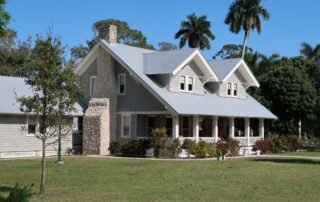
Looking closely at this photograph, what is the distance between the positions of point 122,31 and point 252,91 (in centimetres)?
3342

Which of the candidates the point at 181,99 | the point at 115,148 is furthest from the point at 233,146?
the point at 115,148

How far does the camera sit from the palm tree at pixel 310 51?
75250 millimetres

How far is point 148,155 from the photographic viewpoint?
1425 inches

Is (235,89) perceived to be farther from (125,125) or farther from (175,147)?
(175,147)

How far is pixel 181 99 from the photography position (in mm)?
38281

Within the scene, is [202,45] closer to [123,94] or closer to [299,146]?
[299,146]

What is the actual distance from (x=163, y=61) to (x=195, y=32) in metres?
36.2

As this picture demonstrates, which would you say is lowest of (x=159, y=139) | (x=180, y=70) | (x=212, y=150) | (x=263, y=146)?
(x=212, y=150)

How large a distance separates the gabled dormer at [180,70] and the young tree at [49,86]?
2136cm

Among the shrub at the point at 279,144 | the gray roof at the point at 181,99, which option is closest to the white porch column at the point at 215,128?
the gray roof at the point at 181,99

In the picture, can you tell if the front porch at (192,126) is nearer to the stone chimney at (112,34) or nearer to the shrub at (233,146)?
the shrub at (233,146)

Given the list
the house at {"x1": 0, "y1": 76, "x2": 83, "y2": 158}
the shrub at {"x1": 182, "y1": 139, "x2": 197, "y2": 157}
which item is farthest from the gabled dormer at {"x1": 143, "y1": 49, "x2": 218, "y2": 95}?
the house at {"x1": 0, "y1": 76, "x2": 83, "y2": 158}

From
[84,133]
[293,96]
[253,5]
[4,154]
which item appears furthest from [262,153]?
[253,5]

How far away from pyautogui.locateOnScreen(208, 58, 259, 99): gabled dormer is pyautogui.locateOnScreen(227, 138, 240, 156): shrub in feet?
18.9
